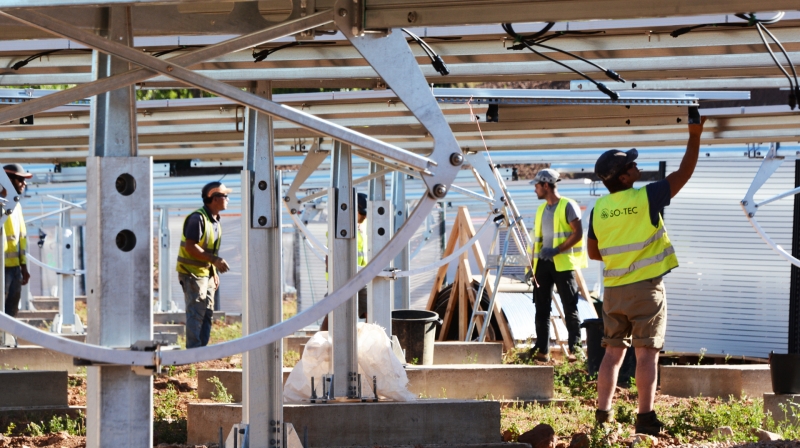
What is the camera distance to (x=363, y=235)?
41.9 ft

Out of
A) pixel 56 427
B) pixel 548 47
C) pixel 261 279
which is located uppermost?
pixel 548 47

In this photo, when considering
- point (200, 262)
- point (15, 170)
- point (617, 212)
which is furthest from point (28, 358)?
point (617, 212)

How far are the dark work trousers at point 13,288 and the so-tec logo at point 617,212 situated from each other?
7.72 m

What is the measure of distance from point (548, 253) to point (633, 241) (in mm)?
4392

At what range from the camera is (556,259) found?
11.1 m

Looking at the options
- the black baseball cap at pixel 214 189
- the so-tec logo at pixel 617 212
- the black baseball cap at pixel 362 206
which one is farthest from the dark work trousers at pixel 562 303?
the so-tec logo at pixel 617 212

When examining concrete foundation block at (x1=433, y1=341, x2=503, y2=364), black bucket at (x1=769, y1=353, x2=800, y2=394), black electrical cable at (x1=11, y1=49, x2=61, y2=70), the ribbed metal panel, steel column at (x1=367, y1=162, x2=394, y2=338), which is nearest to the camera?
black electrical cable at (x1=11, y1=49, x2=61, y2=70)

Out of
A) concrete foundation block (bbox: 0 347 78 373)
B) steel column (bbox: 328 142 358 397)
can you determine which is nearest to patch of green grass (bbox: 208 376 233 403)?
steel column (bbox: 328 142 358 397)

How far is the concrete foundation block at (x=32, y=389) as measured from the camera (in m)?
8.16

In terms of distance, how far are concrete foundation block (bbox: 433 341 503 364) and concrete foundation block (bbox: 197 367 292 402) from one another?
2.81 meters

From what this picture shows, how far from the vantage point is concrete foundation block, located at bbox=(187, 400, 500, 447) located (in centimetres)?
654

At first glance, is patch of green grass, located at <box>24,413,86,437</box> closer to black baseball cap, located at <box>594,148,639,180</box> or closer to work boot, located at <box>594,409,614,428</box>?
work boot, located at <box>594,409,614,428</box>

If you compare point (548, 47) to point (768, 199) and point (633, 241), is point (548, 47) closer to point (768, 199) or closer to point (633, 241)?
point (633, 241)

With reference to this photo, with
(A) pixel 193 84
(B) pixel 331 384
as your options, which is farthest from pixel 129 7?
(B) pixel 331 384
